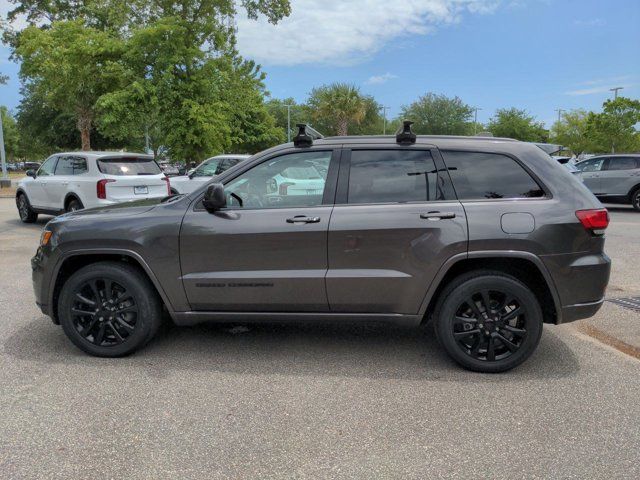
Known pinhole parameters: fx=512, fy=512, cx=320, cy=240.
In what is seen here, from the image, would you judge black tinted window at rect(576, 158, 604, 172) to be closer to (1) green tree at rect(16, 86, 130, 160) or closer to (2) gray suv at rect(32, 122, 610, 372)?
(2) gray suv at rect(32, 122, 610, 372)

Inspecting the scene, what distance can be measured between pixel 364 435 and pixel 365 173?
194 cm

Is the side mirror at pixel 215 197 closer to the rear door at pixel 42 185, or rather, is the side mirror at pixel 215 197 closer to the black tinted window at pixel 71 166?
the black tinted window at pixel 71 166

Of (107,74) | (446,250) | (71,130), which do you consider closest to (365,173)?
(446,250)

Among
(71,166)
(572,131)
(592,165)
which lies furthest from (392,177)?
(572,131)

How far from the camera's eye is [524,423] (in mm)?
3164

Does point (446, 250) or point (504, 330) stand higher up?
point (446, 250)

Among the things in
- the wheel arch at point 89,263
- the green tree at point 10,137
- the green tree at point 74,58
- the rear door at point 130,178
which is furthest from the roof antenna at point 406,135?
the green tree at point 10,137

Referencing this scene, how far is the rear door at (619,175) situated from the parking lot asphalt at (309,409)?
12.7 metres

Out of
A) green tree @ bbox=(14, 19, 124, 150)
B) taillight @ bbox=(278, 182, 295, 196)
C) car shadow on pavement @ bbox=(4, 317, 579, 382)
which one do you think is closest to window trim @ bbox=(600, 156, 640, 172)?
car shadow on pavement @ bbox=(4, 317, 579, 382)

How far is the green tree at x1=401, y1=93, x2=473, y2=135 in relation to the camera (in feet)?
172

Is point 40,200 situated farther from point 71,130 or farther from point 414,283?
point 71,130

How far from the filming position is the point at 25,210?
501 inches

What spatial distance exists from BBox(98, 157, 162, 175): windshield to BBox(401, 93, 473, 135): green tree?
145ft

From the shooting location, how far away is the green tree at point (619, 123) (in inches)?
1304
